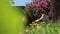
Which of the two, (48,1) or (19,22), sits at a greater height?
(19,22)

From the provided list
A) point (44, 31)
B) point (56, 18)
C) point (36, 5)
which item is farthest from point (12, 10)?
point (36, 5)

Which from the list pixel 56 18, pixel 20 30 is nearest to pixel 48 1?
pixel 56 18

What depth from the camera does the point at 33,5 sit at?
8.30 m

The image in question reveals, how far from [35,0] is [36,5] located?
0.29 metres

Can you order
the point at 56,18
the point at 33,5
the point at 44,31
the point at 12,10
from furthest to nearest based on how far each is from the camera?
the point at 33,5 → the point at 56,18 → the point at 44,31 → the point at 12,10

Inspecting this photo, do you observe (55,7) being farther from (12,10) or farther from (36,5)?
(12,10)

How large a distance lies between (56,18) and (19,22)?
6.98 metres

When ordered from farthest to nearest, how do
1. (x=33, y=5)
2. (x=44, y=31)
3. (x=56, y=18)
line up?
1. (x=33, y=5)
2. (x=56, y=18)
3. (x=44, y=31)

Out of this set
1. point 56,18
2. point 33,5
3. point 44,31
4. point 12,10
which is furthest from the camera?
point 33,5

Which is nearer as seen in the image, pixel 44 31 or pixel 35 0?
pixel 44 31

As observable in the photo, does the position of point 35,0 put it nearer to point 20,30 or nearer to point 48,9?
point 48,9

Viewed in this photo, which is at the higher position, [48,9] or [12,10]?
[12,10]

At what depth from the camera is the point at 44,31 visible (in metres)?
5.85

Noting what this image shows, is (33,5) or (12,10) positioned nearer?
(12,10)
